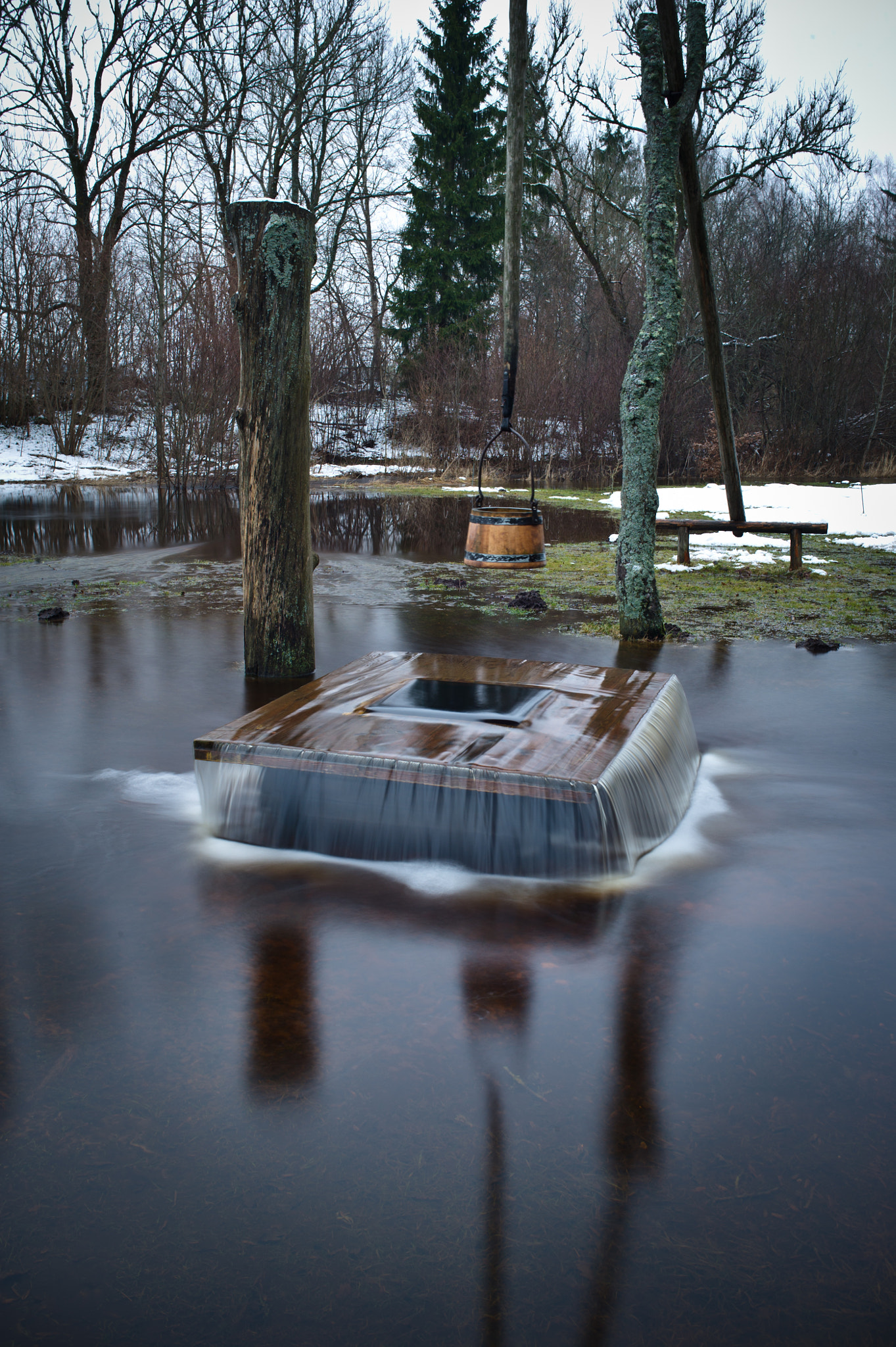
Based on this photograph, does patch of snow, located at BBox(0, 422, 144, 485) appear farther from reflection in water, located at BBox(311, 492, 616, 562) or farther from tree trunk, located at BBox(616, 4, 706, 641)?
tree trunk, located at BBox(616, 4, 706, 641)

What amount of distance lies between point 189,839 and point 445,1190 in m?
2.21

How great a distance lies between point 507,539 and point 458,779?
2867 mm

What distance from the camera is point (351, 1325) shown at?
1845mm

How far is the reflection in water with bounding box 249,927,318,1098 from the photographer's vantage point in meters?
2.56

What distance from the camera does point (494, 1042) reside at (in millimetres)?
2736

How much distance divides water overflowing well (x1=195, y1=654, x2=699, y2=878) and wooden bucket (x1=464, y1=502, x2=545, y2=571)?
174 cm

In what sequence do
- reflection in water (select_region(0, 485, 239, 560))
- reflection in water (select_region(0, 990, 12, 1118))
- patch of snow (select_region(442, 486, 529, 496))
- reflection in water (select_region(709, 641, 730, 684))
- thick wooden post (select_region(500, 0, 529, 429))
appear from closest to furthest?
1. reflection in water (select_region(0, 990, 12, 1118))
2. thick wooden post (select_region(500, 0, 529, 429))
3. reflection in water (select_region(709, 641, 730, 684))
4. reflection in water (select_region(0, 485, 239, 560))
5. patch of snow (select_region(442, 486, 529, 496))

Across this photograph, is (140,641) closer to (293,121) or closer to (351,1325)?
(351,1325)

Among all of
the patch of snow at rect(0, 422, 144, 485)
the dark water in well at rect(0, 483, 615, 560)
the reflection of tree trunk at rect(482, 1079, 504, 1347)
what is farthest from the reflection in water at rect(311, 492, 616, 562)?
the reflection of tree trunk at rect(482, 1079, 504, 1347)

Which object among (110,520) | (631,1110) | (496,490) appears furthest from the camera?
(496,490)

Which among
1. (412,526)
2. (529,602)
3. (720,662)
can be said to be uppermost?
(412,526)

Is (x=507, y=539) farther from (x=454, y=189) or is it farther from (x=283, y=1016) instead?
(x=454, y=189)

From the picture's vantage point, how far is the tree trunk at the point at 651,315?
6684 mm

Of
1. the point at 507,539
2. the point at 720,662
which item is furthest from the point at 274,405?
the point at 720,662
